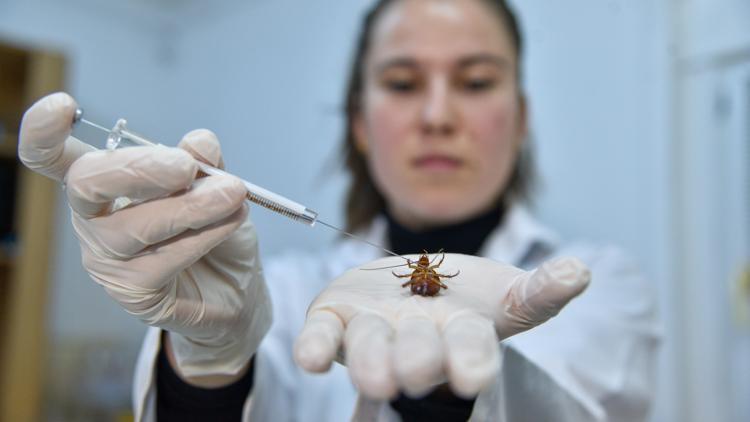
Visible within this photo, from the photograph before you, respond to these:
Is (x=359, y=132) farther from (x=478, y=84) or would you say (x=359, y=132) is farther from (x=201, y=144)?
(x=201, y=144)

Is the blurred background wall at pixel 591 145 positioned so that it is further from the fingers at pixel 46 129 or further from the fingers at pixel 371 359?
the fingers at pixel 371 359

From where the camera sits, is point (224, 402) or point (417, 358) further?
point (224, 402)

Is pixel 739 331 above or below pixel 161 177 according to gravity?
below

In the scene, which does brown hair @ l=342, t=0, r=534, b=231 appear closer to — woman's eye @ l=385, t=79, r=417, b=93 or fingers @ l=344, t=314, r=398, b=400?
woman's eye @ l=385, t=79, r=417, b=93


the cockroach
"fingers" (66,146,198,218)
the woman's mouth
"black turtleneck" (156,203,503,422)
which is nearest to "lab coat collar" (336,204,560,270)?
the woman's mouth

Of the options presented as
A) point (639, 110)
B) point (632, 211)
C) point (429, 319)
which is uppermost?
point (639, 110)

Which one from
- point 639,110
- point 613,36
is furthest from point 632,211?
point 613,36

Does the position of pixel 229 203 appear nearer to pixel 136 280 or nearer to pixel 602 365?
pixel 136 280

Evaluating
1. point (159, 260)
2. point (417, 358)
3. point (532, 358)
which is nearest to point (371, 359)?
point (417, 358)
